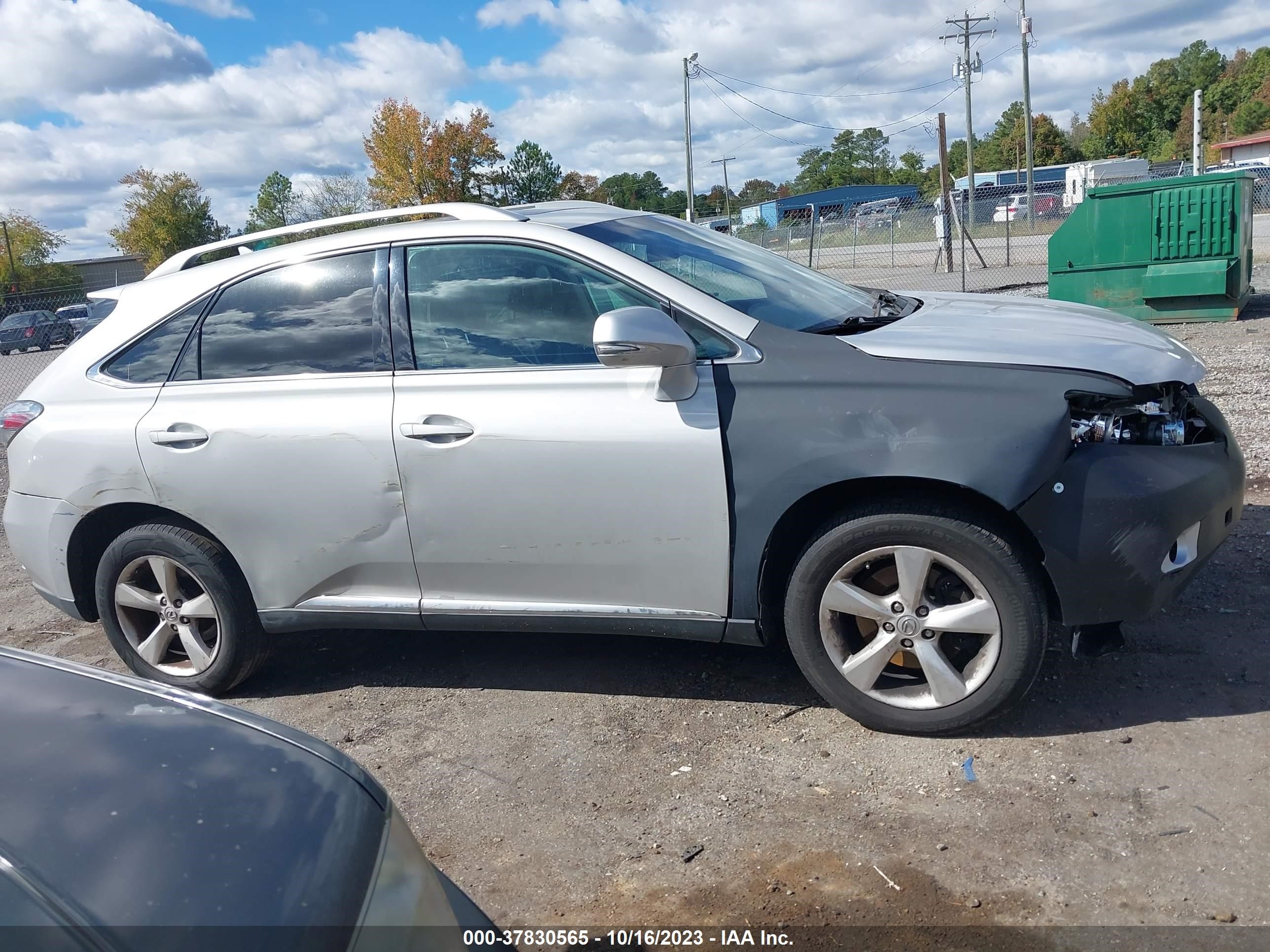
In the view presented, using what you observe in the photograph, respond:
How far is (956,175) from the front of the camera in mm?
86250

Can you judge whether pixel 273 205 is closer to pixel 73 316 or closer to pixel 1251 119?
pixel 73 316

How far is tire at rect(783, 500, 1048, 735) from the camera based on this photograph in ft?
10.9

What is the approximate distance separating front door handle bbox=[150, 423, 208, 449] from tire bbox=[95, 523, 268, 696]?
34 centimetres

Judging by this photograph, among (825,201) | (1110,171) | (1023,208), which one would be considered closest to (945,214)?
(1023,208)

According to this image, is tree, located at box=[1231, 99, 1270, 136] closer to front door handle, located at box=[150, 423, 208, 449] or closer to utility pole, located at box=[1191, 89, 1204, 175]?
utility pole, located at box=[1191, 89, 1204, 175]

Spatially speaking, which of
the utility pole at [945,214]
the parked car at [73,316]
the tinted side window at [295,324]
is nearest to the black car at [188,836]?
the tinted side window at [295,324]

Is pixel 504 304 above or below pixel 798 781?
above

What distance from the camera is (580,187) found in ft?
208

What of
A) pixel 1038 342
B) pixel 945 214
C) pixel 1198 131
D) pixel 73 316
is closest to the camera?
pixel 1038 342

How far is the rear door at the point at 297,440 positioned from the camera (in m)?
3.88

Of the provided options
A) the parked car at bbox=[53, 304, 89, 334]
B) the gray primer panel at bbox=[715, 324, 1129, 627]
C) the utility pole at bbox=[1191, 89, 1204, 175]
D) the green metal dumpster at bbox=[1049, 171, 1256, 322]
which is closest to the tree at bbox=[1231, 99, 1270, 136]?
the utility pole at bbox=[1191, 89, 1204, 175]

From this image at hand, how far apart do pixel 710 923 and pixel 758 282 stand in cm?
233

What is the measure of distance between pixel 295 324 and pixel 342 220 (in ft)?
1.43

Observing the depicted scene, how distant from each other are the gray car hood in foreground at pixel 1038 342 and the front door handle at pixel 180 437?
2416mm
